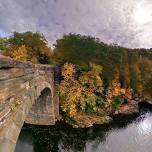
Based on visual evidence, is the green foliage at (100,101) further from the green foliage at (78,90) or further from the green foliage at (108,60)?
the green foliage at (108,60)

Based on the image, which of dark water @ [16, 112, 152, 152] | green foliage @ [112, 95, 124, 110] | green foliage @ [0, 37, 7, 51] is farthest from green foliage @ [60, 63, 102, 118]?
green foliage @ [0, 37, 7, 51]

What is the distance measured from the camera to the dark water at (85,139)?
2761cm

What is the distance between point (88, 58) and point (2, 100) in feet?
106

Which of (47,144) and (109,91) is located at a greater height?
(109,91)

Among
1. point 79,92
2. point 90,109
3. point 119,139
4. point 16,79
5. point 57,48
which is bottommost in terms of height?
point 119,139

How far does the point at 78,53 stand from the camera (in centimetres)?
3947

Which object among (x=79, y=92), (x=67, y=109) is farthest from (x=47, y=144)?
(x=79, y=92)

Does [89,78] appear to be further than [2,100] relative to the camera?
Yes

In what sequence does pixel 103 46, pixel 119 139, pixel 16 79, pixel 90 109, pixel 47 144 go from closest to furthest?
pixel 16 79 < pixel 47 144 < pixel 119 139 < pixel 90 109 < pixel 103 46

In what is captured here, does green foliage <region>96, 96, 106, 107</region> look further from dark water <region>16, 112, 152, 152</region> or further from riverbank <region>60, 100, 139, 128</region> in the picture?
dark water <region>16, 112, 152, 152</region>

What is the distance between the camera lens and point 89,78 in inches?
1476

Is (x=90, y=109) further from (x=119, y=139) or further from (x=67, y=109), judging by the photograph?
(x=119, y=139)

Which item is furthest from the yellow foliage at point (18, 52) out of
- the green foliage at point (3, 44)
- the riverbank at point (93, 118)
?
the riverbank at point (93, 118)

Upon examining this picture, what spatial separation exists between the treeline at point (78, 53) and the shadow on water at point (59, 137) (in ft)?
30.8
